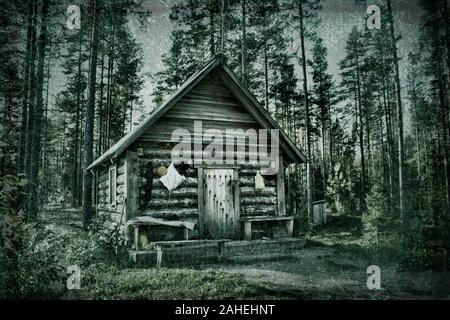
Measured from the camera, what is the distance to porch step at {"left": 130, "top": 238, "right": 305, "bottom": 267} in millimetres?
8597

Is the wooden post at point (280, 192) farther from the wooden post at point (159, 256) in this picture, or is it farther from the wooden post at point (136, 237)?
the wooden post at point (136, 237)

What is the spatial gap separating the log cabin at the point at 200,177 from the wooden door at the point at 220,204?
0.09ft

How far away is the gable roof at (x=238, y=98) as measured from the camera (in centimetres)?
955

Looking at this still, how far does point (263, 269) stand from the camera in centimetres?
864

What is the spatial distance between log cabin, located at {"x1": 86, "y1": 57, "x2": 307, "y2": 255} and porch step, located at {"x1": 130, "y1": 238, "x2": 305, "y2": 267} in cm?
69

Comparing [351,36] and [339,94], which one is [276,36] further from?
[339,94]

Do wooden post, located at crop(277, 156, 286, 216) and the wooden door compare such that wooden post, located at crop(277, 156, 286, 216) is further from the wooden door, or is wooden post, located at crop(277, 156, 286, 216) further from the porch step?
the wooden door

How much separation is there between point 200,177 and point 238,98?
296 centimetres

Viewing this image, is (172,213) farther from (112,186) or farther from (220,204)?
(112,186)

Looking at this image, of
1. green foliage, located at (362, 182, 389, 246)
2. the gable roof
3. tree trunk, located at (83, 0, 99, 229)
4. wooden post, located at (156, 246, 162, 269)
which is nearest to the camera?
wooden post, located at (156, 246, 162, 269)

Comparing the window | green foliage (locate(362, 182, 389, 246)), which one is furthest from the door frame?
green foliage (locate(362, 182, 389, 246))

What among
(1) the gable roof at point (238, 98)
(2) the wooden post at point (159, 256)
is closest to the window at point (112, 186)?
(1) the gable roof at point (238, 98)
